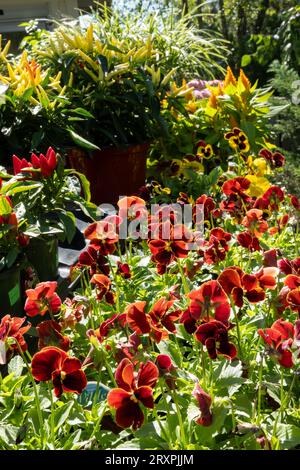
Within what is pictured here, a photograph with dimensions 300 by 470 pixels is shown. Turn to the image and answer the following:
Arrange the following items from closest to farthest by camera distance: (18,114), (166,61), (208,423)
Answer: (208,423) → (18,114) → (166,61)

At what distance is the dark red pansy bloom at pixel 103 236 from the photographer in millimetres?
1189

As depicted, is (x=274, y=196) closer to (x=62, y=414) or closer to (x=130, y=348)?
(x=130, y=348)

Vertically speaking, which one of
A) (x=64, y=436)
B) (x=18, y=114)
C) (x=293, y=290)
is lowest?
(x=64, y=436)

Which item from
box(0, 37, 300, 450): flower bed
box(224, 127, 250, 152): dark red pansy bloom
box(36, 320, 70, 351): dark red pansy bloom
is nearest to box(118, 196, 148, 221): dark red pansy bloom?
box(0, 37, 300, 450): flower bed

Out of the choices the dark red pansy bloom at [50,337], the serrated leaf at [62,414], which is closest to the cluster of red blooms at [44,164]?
the dark red pansy bloom at [50,337]

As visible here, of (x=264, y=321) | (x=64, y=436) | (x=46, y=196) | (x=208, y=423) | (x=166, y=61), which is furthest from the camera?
(x=166, y=61)

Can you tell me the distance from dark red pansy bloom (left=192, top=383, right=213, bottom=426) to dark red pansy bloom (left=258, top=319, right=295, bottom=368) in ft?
0.42

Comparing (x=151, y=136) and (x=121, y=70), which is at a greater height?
(x=121, y=70)

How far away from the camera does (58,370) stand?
0.77 meters

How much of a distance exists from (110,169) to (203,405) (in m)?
2.09

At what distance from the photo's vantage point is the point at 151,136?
2977 millimetres

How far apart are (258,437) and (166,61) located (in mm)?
2777
